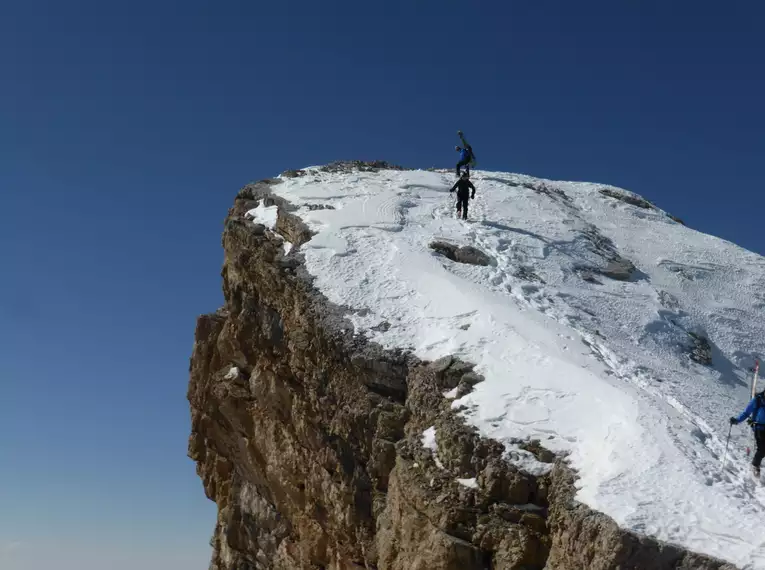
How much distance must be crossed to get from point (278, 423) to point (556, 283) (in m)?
7.82

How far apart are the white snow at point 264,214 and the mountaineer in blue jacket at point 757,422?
46.4 ft

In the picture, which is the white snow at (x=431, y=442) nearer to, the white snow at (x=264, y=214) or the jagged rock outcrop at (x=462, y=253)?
the jagged rock outcrop at (x=462, y=253)

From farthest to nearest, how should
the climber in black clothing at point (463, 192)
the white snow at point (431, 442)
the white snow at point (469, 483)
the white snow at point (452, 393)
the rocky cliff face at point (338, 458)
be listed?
the climber in black clothing at point (463, 192)
the white snow at point (452, 393)
the white snow at point (431, 442)
the white snow at point (469, 483)
the rocky cliff face at point (338, 458)

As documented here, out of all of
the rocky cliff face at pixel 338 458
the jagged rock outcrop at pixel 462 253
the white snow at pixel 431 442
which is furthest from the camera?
the jagged rock outcrop at pixel 462 253

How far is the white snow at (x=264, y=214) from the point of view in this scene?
74.4ft

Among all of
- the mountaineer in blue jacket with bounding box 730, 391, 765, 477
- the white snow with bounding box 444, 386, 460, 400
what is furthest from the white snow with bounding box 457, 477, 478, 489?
the mountaineer in blue jacket with bounding box 730, 391, 765, 477

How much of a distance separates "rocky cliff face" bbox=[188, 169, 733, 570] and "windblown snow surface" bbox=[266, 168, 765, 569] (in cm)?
38

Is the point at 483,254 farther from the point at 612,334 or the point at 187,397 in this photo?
the point at 187,397

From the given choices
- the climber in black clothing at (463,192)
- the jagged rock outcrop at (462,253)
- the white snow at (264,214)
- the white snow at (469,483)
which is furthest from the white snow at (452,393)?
the climber in black clothing at (463,192)

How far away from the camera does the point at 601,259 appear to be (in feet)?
74.5

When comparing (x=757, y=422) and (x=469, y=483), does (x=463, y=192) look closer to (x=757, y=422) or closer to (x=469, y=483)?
(x=469, y=483)

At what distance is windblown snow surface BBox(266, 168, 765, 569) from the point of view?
10180mm

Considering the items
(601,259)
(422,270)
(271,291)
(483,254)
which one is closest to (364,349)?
(422,270)

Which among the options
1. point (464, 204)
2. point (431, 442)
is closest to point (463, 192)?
point (464, 204)
